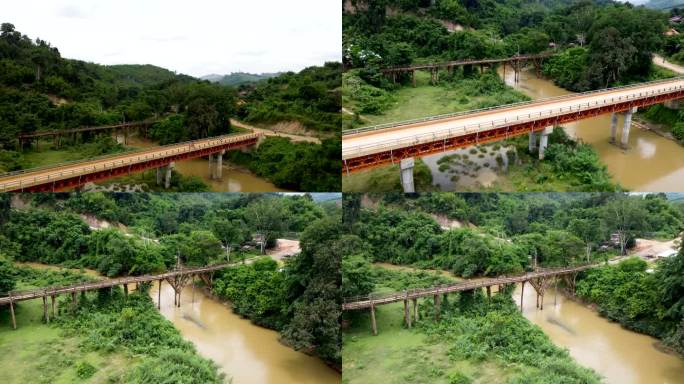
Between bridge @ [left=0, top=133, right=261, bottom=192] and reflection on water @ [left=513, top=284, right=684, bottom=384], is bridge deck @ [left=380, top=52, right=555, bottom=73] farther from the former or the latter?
reflection on water @ [left=513, top=284, right=684, bottom=384]

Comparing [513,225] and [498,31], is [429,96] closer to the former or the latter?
[513,225]

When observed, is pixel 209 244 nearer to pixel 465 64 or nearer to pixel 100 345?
pixel 100 345

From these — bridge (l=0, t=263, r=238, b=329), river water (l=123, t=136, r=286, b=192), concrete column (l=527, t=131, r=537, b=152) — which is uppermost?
concrete column (l=527, t=131, r=537, b=152)

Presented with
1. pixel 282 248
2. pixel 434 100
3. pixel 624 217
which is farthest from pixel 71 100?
pixel 624 217

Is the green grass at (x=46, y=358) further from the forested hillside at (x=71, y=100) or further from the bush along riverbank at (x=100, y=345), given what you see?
the forested hillside at (x=71, y=100)

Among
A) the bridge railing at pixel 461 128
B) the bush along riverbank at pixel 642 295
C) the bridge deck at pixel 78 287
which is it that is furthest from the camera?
the bridge deck at pixel 78 287

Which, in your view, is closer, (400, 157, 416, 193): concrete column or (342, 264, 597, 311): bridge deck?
(342, 264, 597, 311): bridge deck

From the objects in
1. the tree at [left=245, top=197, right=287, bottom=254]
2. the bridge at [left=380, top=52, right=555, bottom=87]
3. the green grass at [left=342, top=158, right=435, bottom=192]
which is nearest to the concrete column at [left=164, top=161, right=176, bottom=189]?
the tree at [left=245, top=197, right=287, bottom=254]

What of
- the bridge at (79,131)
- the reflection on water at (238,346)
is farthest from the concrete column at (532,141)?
the bridge at (79,131)
